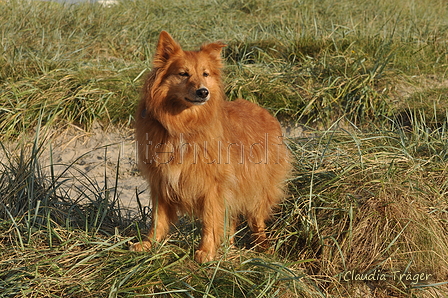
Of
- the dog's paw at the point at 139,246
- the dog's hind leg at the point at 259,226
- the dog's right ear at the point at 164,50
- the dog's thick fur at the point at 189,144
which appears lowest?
the dog's hind leg at the point at 259,226

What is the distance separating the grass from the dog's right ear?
3.82 feet

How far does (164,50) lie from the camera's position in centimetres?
368

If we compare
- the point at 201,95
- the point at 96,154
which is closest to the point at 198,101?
the point at 201,95

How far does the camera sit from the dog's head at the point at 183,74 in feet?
11.5

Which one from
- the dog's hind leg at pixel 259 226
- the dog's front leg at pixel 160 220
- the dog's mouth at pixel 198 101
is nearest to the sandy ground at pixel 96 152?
the dog's hind leg at pixel 259 226

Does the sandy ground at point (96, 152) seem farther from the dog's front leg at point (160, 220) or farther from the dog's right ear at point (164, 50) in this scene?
the dog's right ear at point (164, 50)

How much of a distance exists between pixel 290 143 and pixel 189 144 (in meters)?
1.93

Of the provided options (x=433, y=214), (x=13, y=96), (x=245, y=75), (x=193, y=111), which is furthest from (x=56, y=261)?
(x=245, y=75)

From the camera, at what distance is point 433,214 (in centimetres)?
414

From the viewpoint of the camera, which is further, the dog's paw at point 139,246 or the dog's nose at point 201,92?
the dog's paw at point 139,246

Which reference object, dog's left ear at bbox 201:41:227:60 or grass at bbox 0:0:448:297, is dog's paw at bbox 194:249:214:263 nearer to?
grass at bbox 0:0:448:297

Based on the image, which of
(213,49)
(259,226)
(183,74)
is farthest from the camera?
(259,226)

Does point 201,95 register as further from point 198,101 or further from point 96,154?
point 96,154

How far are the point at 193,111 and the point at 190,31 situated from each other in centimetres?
606
